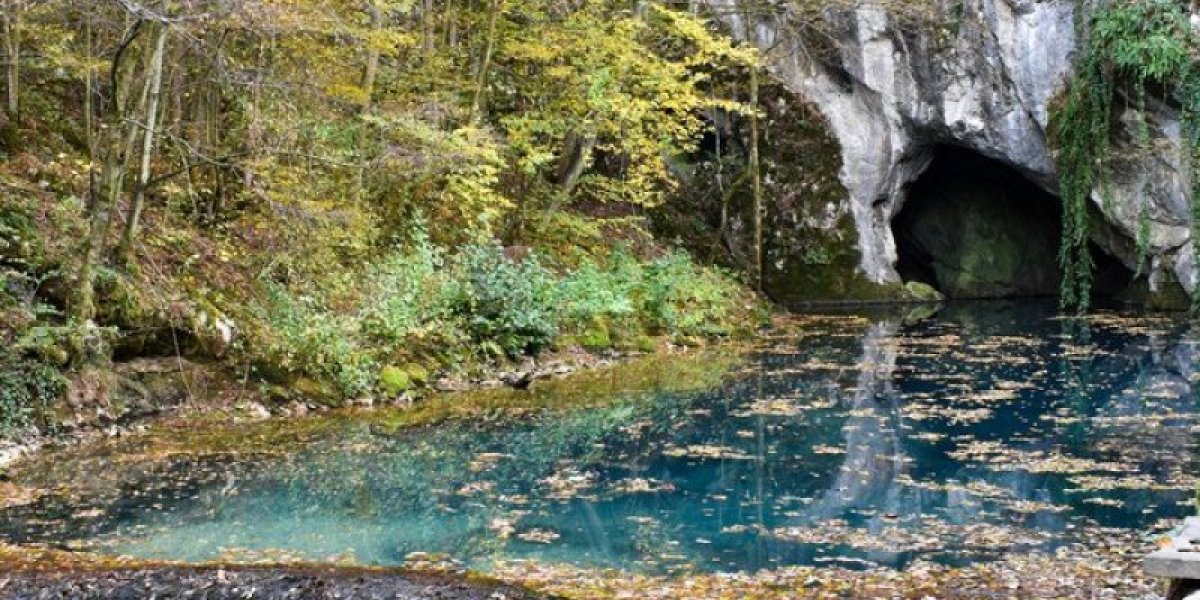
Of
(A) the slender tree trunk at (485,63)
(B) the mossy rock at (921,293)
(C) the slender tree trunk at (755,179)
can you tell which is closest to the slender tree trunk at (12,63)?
(A) the slender tree trunk at (485,63)

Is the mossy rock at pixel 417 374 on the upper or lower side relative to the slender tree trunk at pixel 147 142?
lower

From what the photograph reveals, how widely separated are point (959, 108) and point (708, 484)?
17.1 metres

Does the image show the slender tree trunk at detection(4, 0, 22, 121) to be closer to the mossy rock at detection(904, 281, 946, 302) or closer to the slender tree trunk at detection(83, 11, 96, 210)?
the slender tree trunk at detection(83, 11, 96, 210)

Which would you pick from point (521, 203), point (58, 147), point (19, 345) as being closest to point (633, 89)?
point (521, 203)

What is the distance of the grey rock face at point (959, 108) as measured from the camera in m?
21.6

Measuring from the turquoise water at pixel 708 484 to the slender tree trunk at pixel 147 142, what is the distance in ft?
9.61

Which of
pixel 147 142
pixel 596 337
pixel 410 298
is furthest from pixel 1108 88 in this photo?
pixel 147 142

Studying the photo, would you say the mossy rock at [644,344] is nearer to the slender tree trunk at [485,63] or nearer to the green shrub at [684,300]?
the green shrub at [684,300]

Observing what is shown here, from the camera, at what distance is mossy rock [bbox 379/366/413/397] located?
41.8 feet

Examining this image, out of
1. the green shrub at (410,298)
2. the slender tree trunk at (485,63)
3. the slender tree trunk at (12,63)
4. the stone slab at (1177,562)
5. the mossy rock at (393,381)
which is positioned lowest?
the mossy rock at (393,381)

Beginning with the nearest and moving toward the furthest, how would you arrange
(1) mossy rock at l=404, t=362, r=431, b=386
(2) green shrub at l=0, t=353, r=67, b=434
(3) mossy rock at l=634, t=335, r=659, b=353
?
(2) green shrub at l=0, t=353, r=67, b=434 → (1) mossy rock at l=404, t=362, r=431, b=386 → (3) mossy rock at l=634, t=335, r=659, b=353

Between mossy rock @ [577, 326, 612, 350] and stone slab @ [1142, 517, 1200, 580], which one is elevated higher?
stone slab @ [1142, 517, 1200, 580]

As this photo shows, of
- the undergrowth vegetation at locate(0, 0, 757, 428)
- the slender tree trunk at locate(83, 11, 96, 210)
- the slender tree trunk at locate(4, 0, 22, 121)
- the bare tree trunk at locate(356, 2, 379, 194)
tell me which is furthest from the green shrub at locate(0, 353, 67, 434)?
the bare tree trunk at locate(356, 2, 379, 194)

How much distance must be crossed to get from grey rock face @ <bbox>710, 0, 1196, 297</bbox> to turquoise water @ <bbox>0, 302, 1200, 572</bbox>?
8.91 metres
